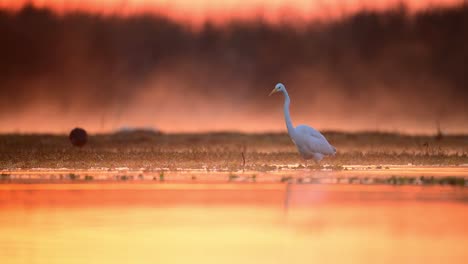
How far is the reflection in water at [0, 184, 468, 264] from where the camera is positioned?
11.7m

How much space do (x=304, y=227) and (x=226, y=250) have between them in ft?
7.65

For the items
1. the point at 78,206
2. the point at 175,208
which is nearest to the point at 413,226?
the point at 175,208

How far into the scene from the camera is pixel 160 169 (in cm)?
2698

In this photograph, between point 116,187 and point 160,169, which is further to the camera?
point 160,169

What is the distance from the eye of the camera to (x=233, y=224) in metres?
14.5

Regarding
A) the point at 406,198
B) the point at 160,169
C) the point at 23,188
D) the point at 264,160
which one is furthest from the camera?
the point at 264,160

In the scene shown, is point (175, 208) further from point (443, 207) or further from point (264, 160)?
point (264, 160)

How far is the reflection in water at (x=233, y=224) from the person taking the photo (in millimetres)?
11742

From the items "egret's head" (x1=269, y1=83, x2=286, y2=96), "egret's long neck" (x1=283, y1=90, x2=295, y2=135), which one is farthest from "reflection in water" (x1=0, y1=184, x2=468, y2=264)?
"egret's head" (x1=269, y1=83, x2=286, y2=96)

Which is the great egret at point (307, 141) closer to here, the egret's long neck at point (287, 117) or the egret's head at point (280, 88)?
the egret's long neck at point (287, 117)

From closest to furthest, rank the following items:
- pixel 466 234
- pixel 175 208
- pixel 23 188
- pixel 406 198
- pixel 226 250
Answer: pixel 226 250 → pixel 466 234 → pixel 175 208 → pixel 406 198 → pixel 23 188

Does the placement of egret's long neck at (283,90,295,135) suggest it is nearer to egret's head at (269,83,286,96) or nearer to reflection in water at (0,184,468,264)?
egret's head at (269,83,286,96)

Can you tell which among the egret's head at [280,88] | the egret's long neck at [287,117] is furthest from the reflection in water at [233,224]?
the egret's head at [280,88]

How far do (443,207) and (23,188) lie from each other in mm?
8162
